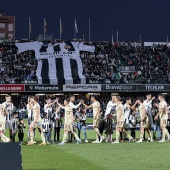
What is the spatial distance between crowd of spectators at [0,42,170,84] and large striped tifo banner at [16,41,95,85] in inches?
30.8

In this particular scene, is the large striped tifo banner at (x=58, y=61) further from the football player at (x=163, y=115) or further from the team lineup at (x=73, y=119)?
the football player at (x=163, y=115)

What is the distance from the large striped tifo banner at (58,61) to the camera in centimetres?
7088

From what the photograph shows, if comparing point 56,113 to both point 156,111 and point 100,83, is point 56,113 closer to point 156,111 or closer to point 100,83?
point 156,111

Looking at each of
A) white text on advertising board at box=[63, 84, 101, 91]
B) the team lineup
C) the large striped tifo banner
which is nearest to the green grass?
the team lineup

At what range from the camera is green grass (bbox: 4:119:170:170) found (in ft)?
52.3

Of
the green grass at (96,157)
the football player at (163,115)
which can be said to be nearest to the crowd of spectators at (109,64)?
the football player at (163,115)

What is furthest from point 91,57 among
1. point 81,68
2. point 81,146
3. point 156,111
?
point 81,146

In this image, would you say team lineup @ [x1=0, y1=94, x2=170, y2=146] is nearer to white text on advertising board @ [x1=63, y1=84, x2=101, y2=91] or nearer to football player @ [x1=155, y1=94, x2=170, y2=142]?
football player @ [x1=155, y1=94, x2=170, y2=142]

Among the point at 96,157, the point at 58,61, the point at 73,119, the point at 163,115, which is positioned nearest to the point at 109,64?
the point at 58,61

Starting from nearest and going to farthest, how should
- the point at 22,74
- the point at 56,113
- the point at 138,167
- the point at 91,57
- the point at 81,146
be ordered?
the point at 138,167 → the point at 81,146 → the point at 56,113 → the point at 22,74 → the point at 91,57

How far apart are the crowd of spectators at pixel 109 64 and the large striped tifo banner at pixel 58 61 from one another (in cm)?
78

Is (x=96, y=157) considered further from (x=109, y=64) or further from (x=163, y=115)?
(x=109, y=64)

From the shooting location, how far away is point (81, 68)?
7362 centimetres

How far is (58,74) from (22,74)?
4.97m
